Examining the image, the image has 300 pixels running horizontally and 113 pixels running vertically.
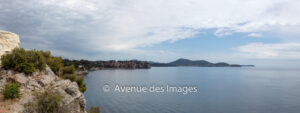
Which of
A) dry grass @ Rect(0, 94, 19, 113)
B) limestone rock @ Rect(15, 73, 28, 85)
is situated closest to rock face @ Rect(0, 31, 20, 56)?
limestone rock @ Rect(15, 73, 28, 85)

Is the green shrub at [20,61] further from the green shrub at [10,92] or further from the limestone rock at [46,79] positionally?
the green shrub at [10,92]

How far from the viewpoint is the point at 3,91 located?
1063 cm

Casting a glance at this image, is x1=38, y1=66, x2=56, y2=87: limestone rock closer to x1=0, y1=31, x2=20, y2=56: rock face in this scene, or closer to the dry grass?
the dry grass

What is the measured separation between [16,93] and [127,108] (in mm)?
21171

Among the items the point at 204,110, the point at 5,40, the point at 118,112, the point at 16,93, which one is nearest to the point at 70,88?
the point at 16,93

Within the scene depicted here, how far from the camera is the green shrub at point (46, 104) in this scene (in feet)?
33.8

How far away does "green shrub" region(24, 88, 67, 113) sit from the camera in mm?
10297

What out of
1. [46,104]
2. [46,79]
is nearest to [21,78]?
[46,79]

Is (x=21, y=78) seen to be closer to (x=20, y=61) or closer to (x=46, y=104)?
(x=20, y=61)

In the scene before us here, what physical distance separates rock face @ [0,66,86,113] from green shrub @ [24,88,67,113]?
1.15 ft

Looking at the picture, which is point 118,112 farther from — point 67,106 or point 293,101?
point 293,101

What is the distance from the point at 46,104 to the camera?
1105cm

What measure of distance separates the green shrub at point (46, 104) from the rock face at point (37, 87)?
1.15 ft

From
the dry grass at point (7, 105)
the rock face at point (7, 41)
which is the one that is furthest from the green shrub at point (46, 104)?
the rock face at point (7, 41)
